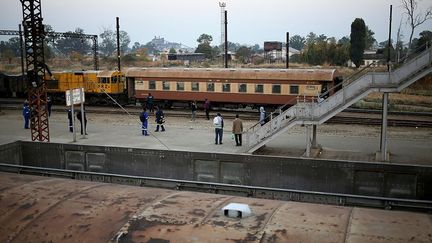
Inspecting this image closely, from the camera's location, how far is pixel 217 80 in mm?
31688

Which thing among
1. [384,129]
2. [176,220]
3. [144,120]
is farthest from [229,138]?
[176,220]

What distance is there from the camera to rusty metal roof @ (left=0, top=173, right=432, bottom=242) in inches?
237

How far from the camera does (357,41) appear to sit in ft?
208

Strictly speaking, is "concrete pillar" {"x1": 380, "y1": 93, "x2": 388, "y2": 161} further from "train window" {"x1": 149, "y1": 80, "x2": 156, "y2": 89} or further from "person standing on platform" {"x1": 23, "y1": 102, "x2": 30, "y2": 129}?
"train window" {"x1": 149, "y1": 80, "x2": 156, "y2": 89}

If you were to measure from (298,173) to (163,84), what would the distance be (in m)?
23.1

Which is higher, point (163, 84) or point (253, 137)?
point (163, 84)

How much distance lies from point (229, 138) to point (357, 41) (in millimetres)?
47480

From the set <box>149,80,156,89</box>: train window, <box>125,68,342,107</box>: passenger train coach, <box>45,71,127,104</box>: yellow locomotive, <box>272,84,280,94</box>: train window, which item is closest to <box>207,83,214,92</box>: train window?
<box>125,68,342,107</box>: passenger train coach

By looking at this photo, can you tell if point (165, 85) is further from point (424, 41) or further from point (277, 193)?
point (424, 41)

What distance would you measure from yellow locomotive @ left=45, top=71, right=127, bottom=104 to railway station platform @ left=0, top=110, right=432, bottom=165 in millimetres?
7643

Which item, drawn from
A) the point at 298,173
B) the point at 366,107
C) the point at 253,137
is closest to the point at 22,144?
the point at 253,137

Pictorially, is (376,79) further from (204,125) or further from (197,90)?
(197,90)

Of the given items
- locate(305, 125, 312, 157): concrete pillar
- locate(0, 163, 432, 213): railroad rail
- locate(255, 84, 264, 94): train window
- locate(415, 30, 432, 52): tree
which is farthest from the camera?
locate(255, 84, 264, 94): train window

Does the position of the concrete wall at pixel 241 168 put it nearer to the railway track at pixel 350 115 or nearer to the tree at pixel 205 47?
the railway track at pixel 350 115
